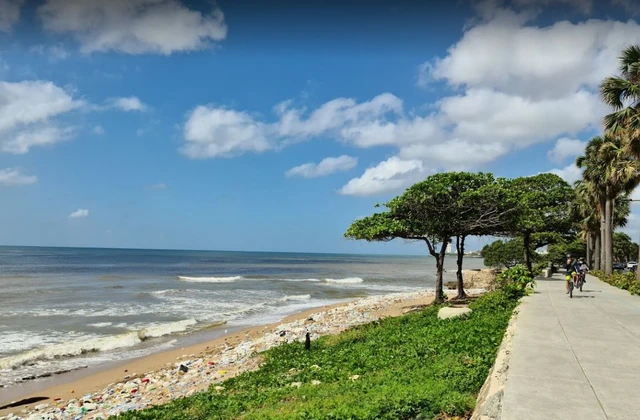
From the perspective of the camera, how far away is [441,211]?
20484mm

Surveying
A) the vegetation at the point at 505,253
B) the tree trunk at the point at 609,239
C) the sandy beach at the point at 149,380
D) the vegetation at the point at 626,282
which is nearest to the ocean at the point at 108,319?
the sandy beach at the point at 149,380

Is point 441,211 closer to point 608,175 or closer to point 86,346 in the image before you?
point 608,175

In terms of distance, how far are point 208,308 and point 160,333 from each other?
9.08 m

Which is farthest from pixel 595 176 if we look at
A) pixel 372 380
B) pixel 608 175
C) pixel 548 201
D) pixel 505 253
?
pixel 372 380

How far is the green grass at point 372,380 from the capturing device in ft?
20.5

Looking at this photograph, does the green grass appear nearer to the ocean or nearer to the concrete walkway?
the concrete walkway

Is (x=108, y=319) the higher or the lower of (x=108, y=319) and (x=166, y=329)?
the lower

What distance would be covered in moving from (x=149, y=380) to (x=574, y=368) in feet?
34.5

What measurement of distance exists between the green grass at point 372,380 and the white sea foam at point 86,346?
7.94 m

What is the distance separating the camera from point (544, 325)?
11.5 metres

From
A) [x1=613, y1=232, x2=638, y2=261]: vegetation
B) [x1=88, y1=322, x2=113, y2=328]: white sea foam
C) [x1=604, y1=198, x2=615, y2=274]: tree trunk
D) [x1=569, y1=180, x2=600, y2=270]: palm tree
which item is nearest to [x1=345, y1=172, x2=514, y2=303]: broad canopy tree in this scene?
[x1=88, y1=322, x2=113, y2=328]: white sea foam

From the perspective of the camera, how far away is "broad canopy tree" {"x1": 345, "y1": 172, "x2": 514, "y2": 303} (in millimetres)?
19766

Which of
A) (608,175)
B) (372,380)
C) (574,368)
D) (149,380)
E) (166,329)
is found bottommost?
(166,329)

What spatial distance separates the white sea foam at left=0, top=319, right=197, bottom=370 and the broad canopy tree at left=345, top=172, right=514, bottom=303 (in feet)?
31.2
